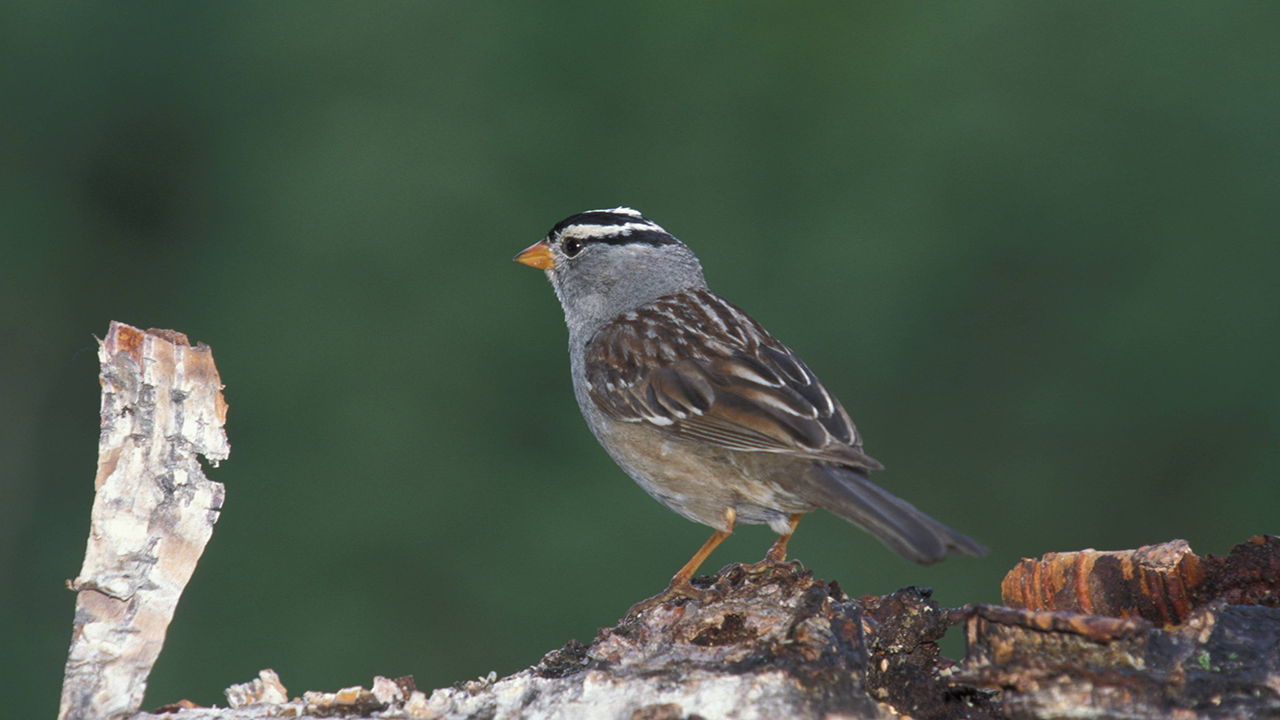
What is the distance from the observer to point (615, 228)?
454 cm

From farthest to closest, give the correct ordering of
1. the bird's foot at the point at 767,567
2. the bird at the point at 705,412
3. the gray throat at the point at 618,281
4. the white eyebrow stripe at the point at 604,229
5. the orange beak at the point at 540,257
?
the orange beak at the point at 540,257 → the white eyebrow stripe at the point at 604,229 → the gray throat at the point at 618,281 → the bird at the point at 705,412 → the bird's foot at the point at 767,567

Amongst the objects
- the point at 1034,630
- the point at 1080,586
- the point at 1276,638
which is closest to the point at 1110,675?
the point at 1034,630

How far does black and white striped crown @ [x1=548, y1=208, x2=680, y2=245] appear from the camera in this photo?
179 inches

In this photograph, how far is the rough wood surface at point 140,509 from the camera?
2.02 metres

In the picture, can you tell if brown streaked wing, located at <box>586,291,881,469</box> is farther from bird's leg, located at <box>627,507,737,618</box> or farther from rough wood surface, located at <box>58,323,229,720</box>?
rough wood surface, located at <box>58,323,229,720</box>

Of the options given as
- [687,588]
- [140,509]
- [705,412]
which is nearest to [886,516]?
[687,588]

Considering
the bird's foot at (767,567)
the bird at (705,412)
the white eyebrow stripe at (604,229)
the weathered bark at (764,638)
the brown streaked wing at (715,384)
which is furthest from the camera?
the white eyebrow stripe at (604,229)

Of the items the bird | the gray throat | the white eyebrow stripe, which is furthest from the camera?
the white eyebrow stripe

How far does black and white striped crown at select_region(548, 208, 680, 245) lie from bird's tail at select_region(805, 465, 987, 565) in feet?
5.85

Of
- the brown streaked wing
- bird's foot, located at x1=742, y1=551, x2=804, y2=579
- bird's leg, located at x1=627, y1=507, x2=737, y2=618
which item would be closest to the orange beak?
the brown streaked wing

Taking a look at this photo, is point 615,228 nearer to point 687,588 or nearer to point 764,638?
point 687,588

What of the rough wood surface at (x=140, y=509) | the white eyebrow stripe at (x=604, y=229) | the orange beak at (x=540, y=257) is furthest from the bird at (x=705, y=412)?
the rough wood surface at (x=140, y=509)

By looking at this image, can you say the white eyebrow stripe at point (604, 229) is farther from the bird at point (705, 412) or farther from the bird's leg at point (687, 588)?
Answer: the bird's leg at point (687, 588)

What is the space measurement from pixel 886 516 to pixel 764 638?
0.78 m
